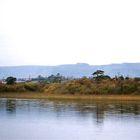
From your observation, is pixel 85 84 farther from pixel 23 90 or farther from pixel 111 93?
pixel 23 90

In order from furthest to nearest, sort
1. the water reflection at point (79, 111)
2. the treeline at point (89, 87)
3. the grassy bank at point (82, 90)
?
the treeline at point (89, 87) < the grassy bank at point (82, 90) < the water reflection at point (79, 111)

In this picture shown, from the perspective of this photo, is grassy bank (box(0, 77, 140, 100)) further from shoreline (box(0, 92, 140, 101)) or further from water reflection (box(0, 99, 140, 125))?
water reflection (box(0, 99, 140, 125))

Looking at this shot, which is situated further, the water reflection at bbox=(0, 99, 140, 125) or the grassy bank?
the grassy bank

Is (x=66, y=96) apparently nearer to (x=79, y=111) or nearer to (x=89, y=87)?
(x=89, y=87)

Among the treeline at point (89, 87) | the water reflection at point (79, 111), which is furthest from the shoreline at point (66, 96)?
the water reflection at point (79, 111)

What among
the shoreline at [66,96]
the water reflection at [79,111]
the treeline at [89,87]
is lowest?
the shoreline at [66,96]

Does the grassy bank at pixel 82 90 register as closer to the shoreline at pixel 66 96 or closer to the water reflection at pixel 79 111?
the shoreline at pixel 66 96

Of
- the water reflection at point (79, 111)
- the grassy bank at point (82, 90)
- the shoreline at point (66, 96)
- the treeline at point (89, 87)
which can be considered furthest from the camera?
the treeline at point (89, 87)

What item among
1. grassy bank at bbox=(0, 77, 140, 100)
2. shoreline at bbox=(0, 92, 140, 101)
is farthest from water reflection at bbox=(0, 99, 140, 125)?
grassy bank at bbox=(0, 77, 140, 100)

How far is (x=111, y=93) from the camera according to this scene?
7388 centimetres

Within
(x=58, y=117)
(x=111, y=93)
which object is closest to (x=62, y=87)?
(x=111, y=93)

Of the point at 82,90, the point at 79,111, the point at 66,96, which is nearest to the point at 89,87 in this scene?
the point at 82,90

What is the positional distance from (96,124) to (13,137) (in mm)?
10324

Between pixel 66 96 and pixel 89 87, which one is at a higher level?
pixel 89 87
